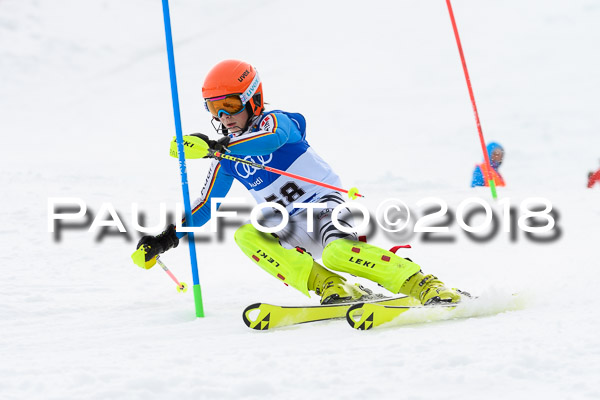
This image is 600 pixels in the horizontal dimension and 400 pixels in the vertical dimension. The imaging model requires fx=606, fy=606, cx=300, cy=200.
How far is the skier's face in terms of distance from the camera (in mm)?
3600

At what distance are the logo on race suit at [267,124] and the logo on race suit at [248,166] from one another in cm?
28

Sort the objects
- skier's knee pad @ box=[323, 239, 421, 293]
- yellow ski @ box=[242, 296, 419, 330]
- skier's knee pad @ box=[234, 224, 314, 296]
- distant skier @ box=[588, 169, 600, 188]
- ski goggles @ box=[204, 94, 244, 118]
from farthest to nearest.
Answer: distant skier @ box=[588, 169, 600, 188]
ski goggles @ box=[204, 94, 244, 118]
skier's knee pad @ box=[234, 224, 314, 296]
skier's knee pad @ box=[323, 239, 421, 293]
yellow ski @ box=[242, 296, 419, 330]

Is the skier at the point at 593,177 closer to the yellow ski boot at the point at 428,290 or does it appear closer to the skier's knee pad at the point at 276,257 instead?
the yellow ski boot at the point at 428,290

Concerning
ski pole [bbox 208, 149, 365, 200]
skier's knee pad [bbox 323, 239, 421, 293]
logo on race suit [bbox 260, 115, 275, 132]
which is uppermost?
logo on race suit [bbox 260, 115, 275, 132]

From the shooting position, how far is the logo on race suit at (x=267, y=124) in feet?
10.9

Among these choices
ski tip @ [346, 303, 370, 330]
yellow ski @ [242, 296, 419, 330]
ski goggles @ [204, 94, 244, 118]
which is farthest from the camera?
ski goggles @ [204, 94, 244, 118]

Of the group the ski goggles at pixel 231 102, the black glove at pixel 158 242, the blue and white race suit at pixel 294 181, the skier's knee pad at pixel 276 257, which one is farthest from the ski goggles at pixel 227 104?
the black glove at pixel 158 242

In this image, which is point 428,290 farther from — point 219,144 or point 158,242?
point 158,242

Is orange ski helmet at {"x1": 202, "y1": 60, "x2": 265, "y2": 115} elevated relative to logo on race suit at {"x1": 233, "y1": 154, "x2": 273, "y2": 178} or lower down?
elevated

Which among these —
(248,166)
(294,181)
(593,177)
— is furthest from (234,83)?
(593,177)

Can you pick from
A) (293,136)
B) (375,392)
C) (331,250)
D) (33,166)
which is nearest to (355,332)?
(331,250)

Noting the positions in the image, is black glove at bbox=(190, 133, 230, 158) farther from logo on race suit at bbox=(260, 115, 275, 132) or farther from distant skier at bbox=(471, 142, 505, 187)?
distant skier at bbox=(471, 142, 505, 187)

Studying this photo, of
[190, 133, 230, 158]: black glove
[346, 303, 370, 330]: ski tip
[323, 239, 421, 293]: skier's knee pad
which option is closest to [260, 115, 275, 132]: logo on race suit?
[190, 133, 230, 158]: black glove

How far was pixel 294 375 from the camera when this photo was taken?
77.3 inches
